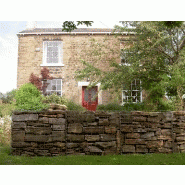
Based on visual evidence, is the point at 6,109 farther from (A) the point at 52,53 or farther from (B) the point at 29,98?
(A) the point at 52,53

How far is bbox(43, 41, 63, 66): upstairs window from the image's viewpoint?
6.52m

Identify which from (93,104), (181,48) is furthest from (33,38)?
(181,48)

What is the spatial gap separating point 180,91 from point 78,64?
12.5 ft

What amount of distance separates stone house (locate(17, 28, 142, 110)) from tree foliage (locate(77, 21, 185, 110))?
0.33 meters

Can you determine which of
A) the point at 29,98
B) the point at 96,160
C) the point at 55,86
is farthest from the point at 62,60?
the point at 96,160

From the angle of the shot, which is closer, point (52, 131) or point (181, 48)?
point (52, 131)

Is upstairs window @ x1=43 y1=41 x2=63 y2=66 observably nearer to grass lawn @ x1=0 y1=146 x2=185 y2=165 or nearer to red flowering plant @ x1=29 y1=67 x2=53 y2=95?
red flowering plant @ x1=29 y1=67 x2=53 y2=95

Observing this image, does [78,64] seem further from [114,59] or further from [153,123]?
[153,123]

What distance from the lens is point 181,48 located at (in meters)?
8.22

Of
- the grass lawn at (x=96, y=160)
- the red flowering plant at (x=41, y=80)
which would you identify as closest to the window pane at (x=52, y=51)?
the red flowering plant at (x=41, y=80)

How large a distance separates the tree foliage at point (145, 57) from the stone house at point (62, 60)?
0.33 metres

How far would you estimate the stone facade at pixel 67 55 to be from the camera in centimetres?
633

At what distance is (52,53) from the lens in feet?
22.0

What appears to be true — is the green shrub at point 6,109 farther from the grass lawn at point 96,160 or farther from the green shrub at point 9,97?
the grass lawn at point 96,160
